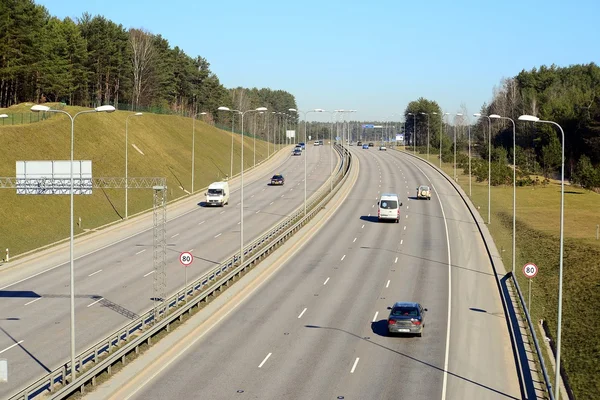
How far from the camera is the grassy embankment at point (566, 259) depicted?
122 ft

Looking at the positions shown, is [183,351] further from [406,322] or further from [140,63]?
[140,63]

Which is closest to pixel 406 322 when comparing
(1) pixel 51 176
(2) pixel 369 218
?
(1) pixel 51 176

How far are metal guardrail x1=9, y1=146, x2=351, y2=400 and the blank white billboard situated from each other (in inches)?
387

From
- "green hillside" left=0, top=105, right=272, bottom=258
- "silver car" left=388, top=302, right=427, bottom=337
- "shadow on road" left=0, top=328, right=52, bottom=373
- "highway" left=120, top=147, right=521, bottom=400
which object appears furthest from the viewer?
"green hillside" left=0, top=105, right=272, bottom=258

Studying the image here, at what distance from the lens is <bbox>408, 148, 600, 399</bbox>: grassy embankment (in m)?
37.2

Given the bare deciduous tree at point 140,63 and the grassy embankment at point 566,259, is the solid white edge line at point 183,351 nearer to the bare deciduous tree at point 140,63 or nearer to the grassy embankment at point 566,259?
the grassy embankment at point 566,259

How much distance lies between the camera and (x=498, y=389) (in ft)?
94.7

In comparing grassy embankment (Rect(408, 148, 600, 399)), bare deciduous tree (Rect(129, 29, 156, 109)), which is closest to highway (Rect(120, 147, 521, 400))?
grassy embankment (Rect(408, 148, 600, 399))

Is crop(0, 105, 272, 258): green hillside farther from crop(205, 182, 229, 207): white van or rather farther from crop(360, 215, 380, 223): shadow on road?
crop(360, 215, 380, 223): shadow on road

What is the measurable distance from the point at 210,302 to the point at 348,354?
11.6 metres

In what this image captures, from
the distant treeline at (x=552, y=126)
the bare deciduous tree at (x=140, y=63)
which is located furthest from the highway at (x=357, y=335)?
the bare deciduous tree at (x=140, y=63)

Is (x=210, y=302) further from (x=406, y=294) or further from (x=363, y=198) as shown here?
(x=363, y=198)

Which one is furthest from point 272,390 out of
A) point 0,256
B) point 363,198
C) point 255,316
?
point 363,198

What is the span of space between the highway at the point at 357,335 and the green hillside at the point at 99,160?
23822mm
